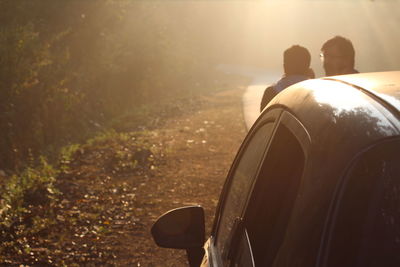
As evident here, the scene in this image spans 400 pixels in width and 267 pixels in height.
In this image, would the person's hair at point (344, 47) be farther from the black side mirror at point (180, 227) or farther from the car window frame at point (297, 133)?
the car window frame at point (297, 133)

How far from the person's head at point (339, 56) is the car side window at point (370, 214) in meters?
4.38

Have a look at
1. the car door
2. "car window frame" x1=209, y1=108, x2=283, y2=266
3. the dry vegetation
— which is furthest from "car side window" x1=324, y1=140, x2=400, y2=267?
the dry vegetation

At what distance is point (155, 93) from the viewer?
2745 cm

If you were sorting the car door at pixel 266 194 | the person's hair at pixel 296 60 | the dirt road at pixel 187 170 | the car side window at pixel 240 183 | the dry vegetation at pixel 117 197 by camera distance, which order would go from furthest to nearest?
the dirt road at pixel 187 170
the dry vegetation at pixel 117 197
the person's hair at pixel 296 60
the car side window at pixel 240 183
the car door at pixel 266 194

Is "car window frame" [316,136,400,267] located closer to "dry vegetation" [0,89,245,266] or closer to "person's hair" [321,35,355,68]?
"person's hair" [321,35,355,68]

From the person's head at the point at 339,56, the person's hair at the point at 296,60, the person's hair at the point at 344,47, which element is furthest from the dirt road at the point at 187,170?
the person's hair at the point at 344,47

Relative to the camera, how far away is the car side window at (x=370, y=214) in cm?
153

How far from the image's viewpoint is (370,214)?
61.3 inches

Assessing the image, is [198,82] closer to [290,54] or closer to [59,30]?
[59,30]

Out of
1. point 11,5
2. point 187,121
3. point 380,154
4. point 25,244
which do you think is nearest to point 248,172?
point 380,154

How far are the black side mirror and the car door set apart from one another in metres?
0.43

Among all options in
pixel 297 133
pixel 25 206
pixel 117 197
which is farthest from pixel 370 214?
pixel 117 197

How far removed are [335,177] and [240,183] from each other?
138 cm

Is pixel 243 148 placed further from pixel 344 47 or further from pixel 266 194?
pixel 344 47
